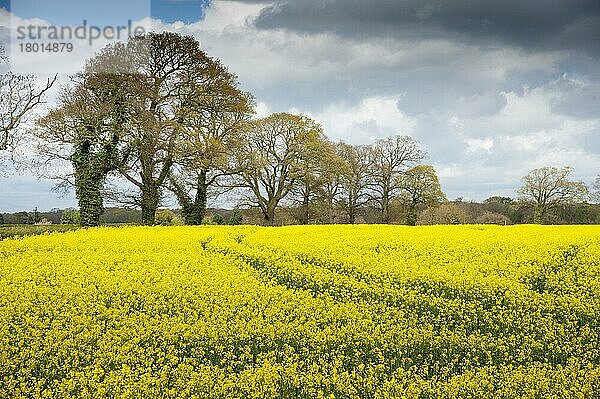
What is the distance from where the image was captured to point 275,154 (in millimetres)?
37375

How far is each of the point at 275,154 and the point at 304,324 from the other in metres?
29.1

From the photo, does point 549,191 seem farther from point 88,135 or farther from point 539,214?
point 88,135

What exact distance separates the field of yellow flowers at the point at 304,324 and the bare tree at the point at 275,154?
22.0m

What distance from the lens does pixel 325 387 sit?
6.66m

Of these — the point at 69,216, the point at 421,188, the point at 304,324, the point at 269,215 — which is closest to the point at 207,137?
the point at 269,215

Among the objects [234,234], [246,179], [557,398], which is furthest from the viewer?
[246,179]

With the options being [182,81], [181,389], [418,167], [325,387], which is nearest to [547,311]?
[325,387]

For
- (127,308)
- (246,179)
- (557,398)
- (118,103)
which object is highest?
(118,103)

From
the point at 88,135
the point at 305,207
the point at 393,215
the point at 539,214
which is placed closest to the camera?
the point at 88,135

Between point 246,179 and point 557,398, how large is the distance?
A: 1216 inches

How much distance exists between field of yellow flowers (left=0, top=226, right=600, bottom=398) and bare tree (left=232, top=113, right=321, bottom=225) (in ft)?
72.3

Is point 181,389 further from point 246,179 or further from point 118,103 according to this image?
point 246,179

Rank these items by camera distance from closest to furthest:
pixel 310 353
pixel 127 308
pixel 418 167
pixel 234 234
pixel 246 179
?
pixel 310 353 < pixel 127 308 < pixel 234 234 < pixel 246 179 < pixel 418 167

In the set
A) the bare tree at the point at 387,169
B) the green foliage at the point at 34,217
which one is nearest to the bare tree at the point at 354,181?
the bare tree at the point at 387,169
